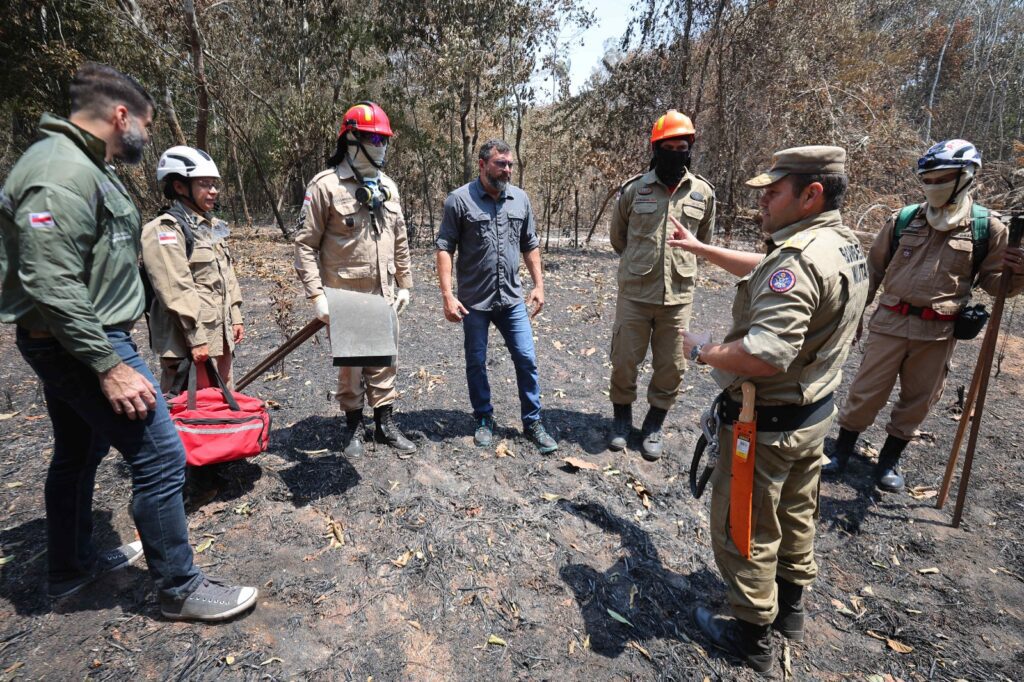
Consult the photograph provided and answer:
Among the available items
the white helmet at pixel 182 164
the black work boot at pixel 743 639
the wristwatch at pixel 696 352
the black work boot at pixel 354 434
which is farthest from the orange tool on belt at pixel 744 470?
the white helmet at pixel 182 164

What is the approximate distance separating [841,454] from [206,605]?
4.13 metres

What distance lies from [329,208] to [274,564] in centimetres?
207

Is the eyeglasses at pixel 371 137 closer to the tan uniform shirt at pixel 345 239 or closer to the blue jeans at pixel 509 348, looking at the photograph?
the tan uniform shirt at pixel 345 239

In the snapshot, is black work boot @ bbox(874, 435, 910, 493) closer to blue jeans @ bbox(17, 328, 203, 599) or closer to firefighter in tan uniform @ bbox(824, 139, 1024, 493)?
firefighter in tan uniform @ bbox(824, 139, 1024, 493)

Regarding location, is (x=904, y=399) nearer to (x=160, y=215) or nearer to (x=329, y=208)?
(x=329, y=208)

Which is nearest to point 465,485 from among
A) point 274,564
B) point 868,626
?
point 274,564

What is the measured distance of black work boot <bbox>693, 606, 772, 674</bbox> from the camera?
87.6 inches

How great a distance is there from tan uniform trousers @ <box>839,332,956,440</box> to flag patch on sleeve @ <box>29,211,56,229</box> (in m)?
4.51

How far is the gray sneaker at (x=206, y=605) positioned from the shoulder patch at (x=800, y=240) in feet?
8.94

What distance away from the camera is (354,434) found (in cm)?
371

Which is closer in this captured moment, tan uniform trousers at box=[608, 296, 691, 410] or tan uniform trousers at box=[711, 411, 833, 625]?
tan uniform trousers at box=[711, 411, 833, 625]

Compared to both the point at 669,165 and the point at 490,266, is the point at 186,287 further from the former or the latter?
the point at 669,165

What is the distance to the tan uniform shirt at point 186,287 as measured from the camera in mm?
2873

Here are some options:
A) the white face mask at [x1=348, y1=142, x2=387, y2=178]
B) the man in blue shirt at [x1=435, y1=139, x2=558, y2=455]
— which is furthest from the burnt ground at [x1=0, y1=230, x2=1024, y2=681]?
the white face mask at [x1=348, y1=142, x2=387, y2=178]
